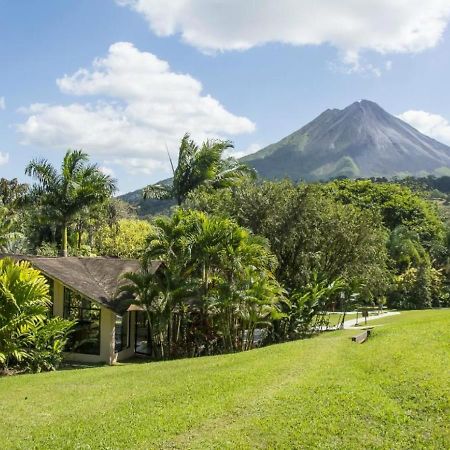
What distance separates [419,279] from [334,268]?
19.5 m

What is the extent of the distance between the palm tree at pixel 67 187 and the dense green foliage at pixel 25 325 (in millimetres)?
9389

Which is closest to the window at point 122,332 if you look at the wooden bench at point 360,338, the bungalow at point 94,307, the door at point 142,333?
the bungalow at point 94,307

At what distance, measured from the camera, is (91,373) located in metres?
15.6

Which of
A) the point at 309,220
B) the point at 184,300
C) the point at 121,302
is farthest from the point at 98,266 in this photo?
the point at 309,220

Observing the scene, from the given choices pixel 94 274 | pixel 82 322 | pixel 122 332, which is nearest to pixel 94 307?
pixel 82 322

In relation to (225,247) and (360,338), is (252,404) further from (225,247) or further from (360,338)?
(225,247)

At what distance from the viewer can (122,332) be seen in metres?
21.1

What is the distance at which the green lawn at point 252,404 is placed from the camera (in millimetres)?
8992

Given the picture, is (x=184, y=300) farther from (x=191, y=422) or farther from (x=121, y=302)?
(x=191, y=422)

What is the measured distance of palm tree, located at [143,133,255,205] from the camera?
26203 millimetres

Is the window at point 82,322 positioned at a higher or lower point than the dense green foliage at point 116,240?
lower

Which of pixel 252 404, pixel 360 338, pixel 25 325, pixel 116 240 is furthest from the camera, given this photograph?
pixel 116 240

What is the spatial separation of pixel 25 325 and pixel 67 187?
1149 centimetres

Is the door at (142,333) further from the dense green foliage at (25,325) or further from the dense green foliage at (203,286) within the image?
the dense green foliage at (25,325)
